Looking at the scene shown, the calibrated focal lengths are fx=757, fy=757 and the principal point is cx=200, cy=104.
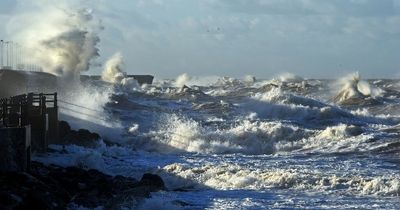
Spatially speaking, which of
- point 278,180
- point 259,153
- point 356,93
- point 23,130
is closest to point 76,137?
point 259,153

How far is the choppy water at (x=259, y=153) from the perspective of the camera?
680 inches

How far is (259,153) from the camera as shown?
28.9 m

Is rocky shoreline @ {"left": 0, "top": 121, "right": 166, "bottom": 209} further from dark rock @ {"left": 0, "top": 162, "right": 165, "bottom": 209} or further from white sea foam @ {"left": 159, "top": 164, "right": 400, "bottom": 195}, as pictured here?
white sea foam @ {"left": 159, "top": 164, "right": 400, "bottom": 195}

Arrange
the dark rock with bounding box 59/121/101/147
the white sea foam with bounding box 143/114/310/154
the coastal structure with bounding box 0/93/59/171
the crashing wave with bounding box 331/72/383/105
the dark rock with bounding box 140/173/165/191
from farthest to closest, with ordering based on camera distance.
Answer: the crashing wave with bounding box 331/72/383/105 → the white sea foam with bounding box 143/114/310/154 → the dark rock with bounding box 59/121/101/147 → the dark rock with bounding box 140/173/165/191 → the coastal structure with bounding box 0/93/59/171

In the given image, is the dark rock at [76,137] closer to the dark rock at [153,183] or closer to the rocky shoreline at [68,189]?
the rocky shoreline at [68,189]

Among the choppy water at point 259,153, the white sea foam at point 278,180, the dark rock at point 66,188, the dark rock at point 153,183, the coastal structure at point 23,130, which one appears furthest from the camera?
the white sea foam at point 278,180

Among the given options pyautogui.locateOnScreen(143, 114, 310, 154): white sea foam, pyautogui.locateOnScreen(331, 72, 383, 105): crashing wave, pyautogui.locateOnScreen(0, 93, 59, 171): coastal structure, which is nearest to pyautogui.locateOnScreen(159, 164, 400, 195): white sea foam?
pyautogui.locateOnScreen(0, 93, 59, 171): coastal structure

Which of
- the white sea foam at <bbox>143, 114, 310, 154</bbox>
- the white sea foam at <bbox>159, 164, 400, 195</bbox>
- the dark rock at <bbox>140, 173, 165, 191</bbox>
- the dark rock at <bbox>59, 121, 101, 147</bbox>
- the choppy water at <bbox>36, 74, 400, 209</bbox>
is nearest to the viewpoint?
the choppy water at <bbox>36, 74, 400, 209</bbox>

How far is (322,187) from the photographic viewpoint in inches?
724

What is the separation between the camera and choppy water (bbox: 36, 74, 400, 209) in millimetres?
17281

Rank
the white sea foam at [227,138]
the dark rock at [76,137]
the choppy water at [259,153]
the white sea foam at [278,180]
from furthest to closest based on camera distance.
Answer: the white sea foam at [227,138]
the dark rock at [76,137]
the white sea foam at [278,180]
the choppy water at [259,153]

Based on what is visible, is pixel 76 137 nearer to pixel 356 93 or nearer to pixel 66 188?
pixel 66 188

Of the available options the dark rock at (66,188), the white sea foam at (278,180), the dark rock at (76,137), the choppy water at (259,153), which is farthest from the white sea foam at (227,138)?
the dark rock at (66,188)

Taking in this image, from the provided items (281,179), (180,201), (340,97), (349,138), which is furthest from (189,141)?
(340,97)
